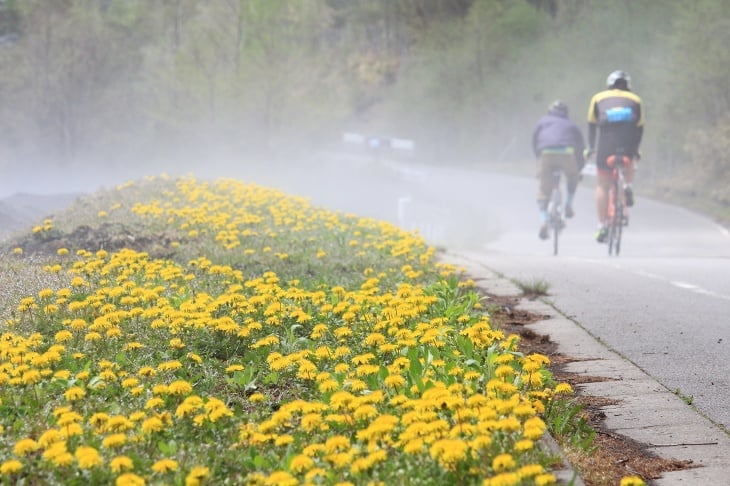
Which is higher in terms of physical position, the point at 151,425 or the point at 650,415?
the point at 151,425

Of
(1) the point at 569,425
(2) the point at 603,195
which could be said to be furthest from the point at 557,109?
(1) the point at 569,425

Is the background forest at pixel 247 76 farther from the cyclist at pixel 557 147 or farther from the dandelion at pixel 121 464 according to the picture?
the dandelion at pixel 121 464

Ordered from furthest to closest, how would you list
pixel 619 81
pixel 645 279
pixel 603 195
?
pixel 603 195
pixel 619 81
pixel 645 279

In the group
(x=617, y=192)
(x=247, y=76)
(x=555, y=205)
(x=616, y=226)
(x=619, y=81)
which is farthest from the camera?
(x=247, y=76)

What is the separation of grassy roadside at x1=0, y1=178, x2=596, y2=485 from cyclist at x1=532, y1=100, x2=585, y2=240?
7.43 metres

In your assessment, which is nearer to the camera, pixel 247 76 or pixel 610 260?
pixel 610 260

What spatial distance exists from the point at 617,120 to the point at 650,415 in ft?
30.5

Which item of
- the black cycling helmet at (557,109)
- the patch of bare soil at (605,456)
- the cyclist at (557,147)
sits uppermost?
the black cycling helmet at (557,109)

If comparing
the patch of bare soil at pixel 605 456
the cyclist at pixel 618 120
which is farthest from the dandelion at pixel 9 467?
the cyclist at pixel 618 120

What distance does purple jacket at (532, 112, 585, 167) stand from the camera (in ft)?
51.9

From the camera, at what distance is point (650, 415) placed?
5.06 m

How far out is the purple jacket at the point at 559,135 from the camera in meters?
15.8

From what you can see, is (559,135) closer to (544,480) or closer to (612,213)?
(612,213)

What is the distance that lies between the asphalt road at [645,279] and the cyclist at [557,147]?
137 cm
